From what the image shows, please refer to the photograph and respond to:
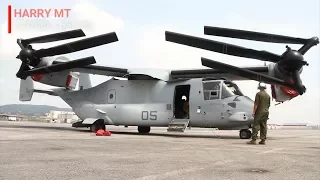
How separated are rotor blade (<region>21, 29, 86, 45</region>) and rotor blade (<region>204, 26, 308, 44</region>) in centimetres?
602

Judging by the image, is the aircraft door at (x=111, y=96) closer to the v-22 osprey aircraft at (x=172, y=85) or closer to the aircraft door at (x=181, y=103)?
the v-22 osprey aircraft at (x=172, y=85)

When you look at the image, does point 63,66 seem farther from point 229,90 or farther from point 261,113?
point 261,113

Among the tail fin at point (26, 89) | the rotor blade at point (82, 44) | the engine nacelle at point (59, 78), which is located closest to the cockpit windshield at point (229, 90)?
the rotor blade at point (82, 44)

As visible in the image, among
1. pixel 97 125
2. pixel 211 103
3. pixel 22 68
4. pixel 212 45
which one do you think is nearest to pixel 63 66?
pixel 22 68

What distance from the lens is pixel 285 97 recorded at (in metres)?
14.5

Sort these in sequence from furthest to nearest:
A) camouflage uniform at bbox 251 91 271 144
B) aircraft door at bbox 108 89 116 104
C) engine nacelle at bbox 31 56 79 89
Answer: engine nacelle at bbox 31 56 79 89 < aircraft door at bbox 108 89 116 104 < camouflage uniform at bbox 251 91 271 144

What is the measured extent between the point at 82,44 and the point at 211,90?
624 centimetres

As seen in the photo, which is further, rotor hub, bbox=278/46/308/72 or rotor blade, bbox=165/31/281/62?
rotor blade, bbox=165/31/281/62

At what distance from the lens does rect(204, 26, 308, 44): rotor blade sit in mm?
12178

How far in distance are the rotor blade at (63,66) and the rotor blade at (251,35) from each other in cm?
564

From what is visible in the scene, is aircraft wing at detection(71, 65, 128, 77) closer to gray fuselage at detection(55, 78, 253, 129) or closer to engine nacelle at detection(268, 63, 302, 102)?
gray fuselage at detection(55, 78, 253, 129)

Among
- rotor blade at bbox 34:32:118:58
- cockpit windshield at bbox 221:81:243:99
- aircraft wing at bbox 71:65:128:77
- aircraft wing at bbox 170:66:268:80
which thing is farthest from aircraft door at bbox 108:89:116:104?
cockpit windshield at bbox 221:81:243:99

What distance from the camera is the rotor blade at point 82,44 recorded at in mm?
13844

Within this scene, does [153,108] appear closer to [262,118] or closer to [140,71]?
[140,71]
